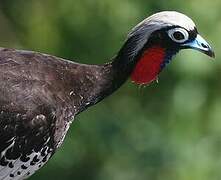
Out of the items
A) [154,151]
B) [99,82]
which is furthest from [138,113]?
[99,82]

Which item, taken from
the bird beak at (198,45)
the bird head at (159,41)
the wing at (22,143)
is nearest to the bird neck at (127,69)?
the bird head at (159,41)

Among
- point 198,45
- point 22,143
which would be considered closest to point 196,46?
point 198,45

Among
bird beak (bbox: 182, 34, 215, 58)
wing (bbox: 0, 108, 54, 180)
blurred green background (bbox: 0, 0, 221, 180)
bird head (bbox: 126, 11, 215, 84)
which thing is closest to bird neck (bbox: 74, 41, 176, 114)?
bird head (bbox: 126, 11, 215, 84)

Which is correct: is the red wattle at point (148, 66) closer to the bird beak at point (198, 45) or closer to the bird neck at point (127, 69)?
the bird neck at point (127, 69)

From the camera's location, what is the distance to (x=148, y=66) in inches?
214

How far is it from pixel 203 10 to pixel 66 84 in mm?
1939

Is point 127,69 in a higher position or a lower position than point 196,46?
lower

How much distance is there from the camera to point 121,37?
738 centimetres

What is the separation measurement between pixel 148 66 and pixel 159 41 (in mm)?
145

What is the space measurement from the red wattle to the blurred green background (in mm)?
1456

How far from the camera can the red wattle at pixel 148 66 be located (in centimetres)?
540

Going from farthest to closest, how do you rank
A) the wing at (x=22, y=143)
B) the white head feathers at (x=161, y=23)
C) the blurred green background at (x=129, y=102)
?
1. the blurred green background at (x=129, y=102)
2. the white head feathers at (x=161, y=23)
3. the wing at (x=22, y=143)

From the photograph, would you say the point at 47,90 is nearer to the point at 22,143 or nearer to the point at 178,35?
the point at 22,143

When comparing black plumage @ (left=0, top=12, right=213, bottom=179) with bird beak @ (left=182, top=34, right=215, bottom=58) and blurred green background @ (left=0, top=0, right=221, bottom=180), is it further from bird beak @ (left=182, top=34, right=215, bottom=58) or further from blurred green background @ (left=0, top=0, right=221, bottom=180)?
blurred green background @ (left=0, top=0, right=221, bottom=180)
